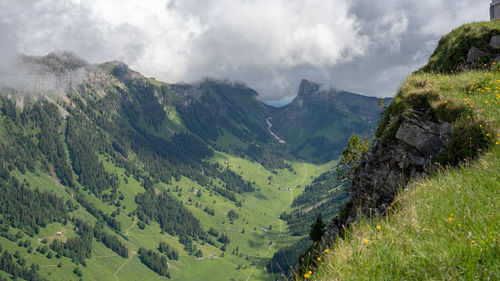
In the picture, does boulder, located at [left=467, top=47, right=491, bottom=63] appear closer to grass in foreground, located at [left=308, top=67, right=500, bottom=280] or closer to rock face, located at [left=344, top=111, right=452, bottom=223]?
rock face, located at [left=344, top=111, right=452, bottom=223]

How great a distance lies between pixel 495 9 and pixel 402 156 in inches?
1137

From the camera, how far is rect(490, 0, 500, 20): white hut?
3388cm

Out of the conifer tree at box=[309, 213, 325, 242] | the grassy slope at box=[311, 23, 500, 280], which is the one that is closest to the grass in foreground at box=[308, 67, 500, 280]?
the grassy slope at box=[311, 23, 500, 280]

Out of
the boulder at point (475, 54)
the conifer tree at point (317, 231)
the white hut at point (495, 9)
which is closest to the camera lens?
the boulder at point (475, 54)

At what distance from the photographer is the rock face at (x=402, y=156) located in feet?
51.6

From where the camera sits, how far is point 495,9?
34094 millimetres

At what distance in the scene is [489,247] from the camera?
4457 mm

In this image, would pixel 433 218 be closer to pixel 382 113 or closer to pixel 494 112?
pixel 494 112

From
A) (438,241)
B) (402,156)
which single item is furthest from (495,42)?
Result: (438,241)

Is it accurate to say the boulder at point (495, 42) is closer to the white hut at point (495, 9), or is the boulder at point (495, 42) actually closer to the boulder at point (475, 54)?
the boulder at point (475, 54)

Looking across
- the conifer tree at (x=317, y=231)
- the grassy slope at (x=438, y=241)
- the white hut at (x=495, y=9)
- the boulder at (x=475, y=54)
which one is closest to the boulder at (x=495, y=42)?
the boulder at (x=475, y=54)

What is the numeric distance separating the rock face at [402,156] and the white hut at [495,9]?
26.5 meters

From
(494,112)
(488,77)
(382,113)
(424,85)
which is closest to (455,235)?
(494,112)

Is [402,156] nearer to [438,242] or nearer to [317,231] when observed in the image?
[438,242]
